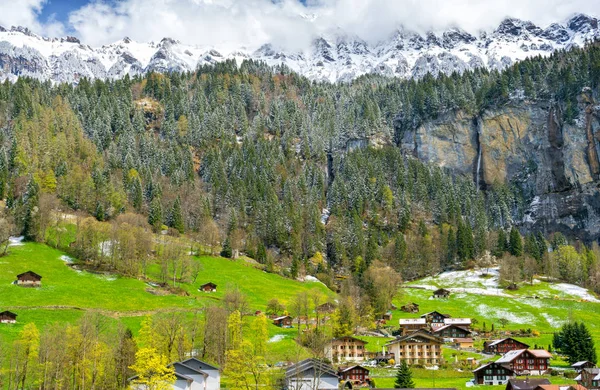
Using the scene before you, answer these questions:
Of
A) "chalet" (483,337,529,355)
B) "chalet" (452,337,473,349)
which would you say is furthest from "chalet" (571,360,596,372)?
"chalet" (452,337,473,349)

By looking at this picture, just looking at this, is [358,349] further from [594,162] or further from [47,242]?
[594,162]

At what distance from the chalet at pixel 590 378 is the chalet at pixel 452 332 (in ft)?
111

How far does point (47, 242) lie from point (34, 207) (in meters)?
8.22

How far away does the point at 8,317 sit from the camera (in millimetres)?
92562

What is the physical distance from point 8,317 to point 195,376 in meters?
35.8

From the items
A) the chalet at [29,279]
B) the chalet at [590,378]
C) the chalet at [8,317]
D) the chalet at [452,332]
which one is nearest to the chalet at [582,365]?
the chalet at [590,378]

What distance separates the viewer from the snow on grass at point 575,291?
14332 cm

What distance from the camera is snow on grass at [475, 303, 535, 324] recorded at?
127 meters

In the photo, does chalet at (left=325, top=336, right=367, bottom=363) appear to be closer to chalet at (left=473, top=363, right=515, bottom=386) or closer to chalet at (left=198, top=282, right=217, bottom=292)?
chalet at (left=473, top=363, right=515, bottom=386)

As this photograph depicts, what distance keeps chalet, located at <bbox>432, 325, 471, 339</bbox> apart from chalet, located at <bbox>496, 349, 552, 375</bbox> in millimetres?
21780

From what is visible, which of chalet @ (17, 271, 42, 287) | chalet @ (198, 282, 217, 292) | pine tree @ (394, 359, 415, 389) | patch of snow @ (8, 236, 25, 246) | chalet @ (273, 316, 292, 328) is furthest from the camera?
patch of snow @ (8, 236, 25, 246)

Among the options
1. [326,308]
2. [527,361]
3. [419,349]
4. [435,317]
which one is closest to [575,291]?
[435,317]

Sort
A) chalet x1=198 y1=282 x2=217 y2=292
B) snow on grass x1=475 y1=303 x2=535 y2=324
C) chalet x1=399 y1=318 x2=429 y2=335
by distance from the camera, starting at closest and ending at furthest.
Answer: chalet x1=399 y1=318 x2=429 y2=335 < chalet x1=198 y1=282 x2=217 y2=292 < snow on grass x1=475 y1=303 x2=535 y2=324

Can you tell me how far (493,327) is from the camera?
122m
